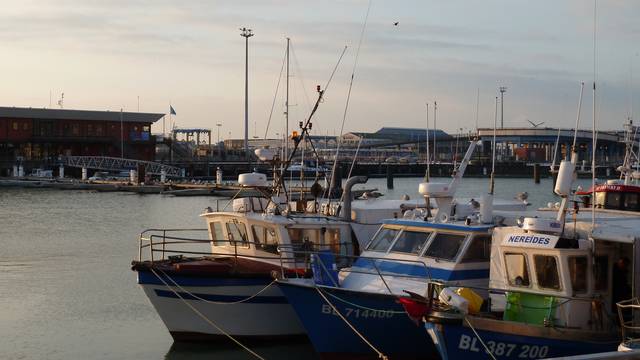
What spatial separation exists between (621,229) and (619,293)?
3.61ft

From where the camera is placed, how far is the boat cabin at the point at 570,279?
16.2 meters

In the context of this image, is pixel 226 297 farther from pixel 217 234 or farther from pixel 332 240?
pixel 217 234

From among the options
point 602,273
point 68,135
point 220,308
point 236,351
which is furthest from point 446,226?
point 68,135

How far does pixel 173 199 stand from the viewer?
3024 inches

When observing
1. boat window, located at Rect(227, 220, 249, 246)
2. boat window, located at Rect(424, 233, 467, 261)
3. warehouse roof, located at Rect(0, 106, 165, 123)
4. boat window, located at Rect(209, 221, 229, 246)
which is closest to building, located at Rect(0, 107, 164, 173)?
warehouse roof, located at Rect(0, 106, 165, 123)

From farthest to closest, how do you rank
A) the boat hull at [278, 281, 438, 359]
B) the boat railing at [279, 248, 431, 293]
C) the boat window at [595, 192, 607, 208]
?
1. the boat window at [595, 192, 607, 208]
2. the boat railing at [279, 248, 431, 293]
3. the boat hull at [278, 281, 438, 359]

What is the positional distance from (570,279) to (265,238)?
860 centimetres

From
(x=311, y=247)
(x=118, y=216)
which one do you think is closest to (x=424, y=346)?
(x=311, y=247)

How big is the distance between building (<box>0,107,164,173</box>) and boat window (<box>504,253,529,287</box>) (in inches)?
3780

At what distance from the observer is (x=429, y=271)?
1828 centimetres

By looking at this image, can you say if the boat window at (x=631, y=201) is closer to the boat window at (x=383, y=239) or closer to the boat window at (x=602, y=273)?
the boat window at (x=383, y=239)

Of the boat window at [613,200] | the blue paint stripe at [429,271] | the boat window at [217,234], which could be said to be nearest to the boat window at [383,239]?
the blue paint stripe at [429,271]

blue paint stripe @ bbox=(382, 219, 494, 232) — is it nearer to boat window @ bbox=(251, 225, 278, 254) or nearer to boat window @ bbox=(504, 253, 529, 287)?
boat window @ bbox=(504, 253, 529, 287)

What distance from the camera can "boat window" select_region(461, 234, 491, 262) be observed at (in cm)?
1833
